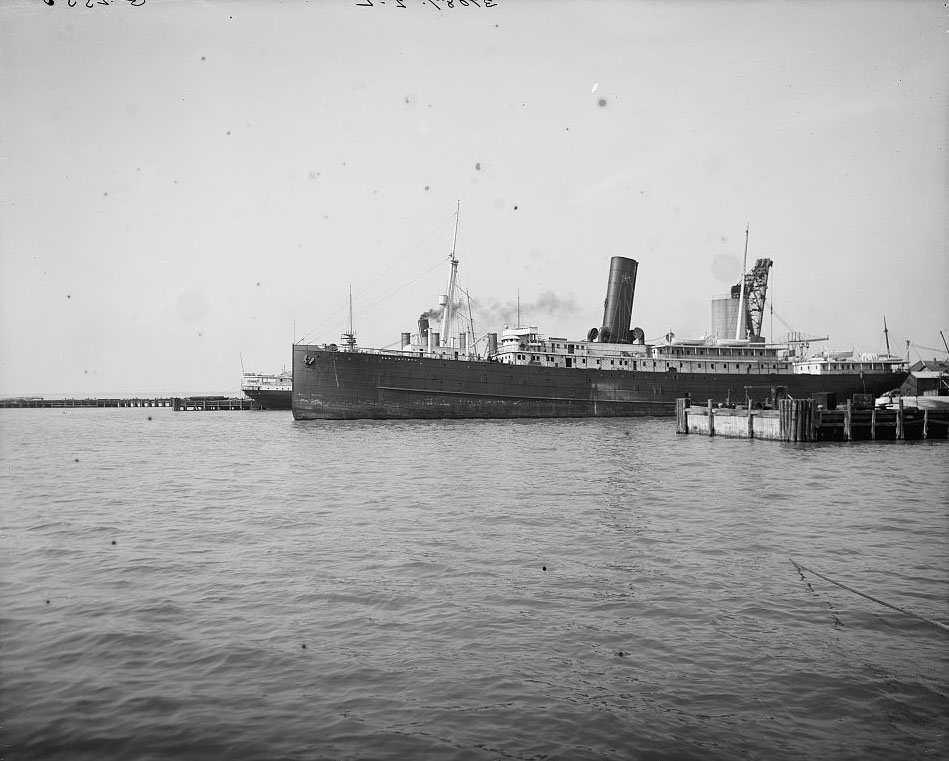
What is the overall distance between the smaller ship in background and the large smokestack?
4375cm

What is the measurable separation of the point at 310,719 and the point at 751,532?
9121 mm

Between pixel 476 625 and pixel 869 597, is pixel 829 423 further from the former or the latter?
pixel 476 625

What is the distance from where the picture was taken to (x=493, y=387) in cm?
4934

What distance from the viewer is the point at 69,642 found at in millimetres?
6957

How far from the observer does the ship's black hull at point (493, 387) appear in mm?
46594

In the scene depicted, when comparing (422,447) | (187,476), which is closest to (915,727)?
(187,476)

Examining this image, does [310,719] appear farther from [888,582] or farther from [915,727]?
[888,582]

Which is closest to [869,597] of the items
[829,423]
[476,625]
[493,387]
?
[476,625]

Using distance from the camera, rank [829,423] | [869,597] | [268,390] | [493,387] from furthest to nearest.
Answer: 1. [268,390]
2. [493,387]
3. [829,423]
4. [869,597]

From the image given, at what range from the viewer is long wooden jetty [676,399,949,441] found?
30844 millimetres

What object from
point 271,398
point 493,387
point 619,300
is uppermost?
point 619,300

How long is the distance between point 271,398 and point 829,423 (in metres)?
66.6

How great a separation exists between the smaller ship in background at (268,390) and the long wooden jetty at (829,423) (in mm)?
60035

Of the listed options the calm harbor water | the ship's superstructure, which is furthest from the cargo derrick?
the calm harbor water
